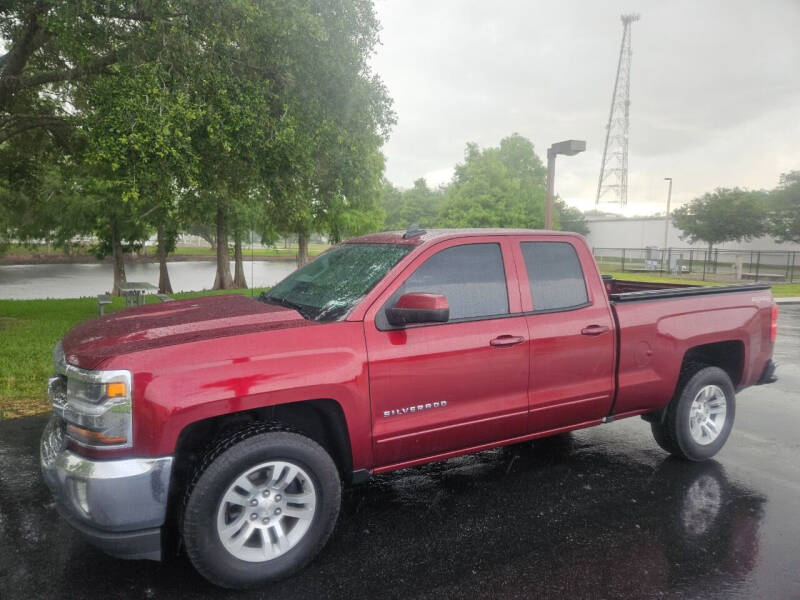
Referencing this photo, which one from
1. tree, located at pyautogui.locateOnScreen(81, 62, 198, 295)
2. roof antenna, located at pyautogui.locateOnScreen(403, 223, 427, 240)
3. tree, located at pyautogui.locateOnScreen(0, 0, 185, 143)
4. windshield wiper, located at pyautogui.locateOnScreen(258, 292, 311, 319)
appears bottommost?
windshield wiper, located at pyautogui.locateOnScreen(258, 292, 311, 319)

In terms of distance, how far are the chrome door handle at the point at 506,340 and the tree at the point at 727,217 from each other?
1711 inches

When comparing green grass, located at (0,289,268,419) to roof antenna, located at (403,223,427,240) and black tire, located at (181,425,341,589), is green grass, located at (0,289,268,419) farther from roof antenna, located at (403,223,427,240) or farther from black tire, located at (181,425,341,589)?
black tire, located at (181,425,341,589)

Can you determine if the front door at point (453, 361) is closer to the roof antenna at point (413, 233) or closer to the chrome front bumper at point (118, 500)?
the roof antenna at point (413, 233)

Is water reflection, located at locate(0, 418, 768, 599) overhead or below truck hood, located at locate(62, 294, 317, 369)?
below

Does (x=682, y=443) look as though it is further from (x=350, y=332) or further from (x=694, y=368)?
(x=350, y=332)

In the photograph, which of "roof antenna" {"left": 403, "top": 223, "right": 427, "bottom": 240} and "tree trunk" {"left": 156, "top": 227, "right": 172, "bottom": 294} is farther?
"tree trunk" {"left": 156, "top": 227, "right": 172, "bottom": 294}

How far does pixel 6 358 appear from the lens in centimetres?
887

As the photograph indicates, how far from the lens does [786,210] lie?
4256cm

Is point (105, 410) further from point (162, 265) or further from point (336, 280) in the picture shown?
point (162, 265)

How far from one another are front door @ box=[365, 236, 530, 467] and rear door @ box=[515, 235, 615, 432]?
0.43 ft

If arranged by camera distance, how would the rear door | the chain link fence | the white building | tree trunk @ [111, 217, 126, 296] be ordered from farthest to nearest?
the white building, the chain link fence, tree trunk @ [111, 217, 126, 296], the rear door

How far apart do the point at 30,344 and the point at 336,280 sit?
8641 millimetres

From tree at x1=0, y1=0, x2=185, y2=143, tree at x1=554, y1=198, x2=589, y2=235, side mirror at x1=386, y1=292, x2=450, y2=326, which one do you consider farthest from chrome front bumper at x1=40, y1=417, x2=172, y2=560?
tree at x1=554, y1=198, x2=589, y2=235

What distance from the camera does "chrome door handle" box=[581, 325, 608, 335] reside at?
165 inches
